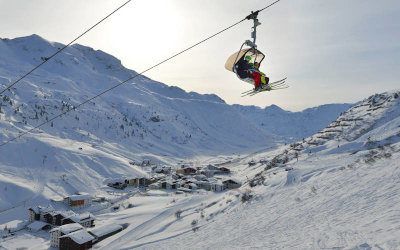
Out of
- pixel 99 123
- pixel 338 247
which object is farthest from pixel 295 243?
pixel 99 123

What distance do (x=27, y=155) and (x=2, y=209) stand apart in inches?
1538

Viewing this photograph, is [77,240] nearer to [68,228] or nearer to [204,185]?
[68,228]

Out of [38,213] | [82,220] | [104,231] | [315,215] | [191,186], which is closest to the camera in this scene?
[315,215]

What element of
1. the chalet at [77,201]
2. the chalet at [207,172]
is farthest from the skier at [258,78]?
the chalet at [207,172]

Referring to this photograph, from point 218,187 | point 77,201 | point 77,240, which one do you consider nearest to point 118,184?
point 77,201

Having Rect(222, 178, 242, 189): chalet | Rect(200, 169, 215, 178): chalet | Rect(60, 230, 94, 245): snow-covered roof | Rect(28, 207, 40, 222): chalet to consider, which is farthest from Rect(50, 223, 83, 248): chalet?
Rect(200, 169, 215, 178): chalet

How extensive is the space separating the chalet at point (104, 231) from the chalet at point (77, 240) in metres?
0.72

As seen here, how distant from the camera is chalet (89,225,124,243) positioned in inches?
1633

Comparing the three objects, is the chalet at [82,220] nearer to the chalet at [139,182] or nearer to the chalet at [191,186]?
the chalet at [191,186]

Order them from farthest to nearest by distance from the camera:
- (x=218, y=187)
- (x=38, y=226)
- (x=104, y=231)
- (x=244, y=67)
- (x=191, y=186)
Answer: (x=191, y=186) → (x=218, y=187) → (x=38, y=226) → (x=104, y=231) → (x=244, y=67)

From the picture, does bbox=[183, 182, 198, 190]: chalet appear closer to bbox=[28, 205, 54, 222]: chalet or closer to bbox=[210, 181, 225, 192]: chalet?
bbox=[210, 181, 225, 192]: chalet

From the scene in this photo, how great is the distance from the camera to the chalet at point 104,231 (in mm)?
41487

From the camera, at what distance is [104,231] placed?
1674 inches

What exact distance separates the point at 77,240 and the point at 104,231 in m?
3.47
